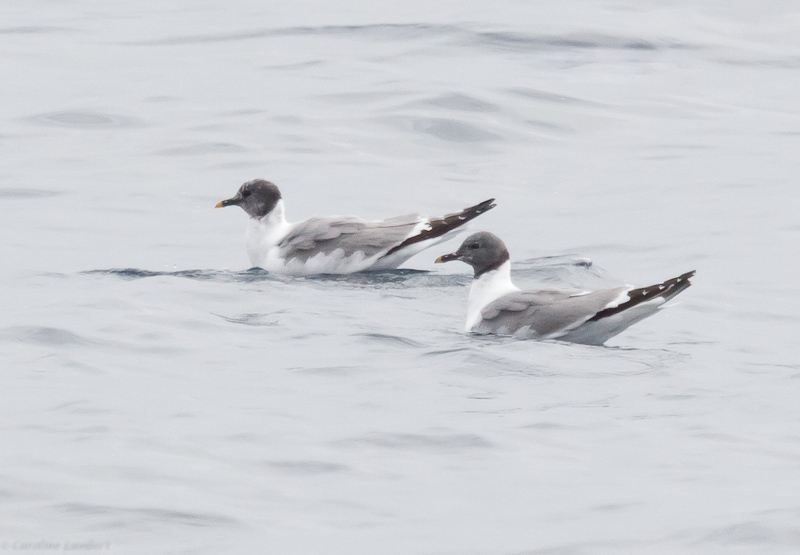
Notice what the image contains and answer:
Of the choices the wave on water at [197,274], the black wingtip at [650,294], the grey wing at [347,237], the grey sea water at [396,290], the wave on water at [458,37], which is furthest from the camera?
the wave on water at [458,37]

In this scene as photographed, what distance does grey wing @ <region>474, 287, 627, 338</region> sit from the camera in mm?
9578

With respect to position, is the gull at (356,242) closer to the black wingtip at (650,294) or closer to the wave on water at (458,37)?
the black wingtip at (650,294)

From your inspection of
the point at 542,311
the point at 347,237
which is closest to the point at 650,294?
the point at 542,311

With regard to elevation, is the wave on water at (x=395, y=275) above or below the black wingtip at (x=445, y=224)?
below

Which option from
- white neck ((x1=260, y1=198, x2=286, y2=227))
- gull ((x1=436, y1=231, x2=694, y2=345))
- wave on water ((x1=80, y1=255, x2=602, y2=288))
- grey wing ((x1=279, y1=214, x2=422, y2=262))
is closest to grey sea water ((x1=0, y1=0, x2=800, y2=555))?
wave on water ((x1=80, y1=255, x2=602, y2=288))

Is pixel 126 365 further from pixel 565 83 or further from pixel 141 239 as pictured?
pixel 565 83

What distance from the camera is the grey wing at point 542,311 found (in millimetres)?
9578

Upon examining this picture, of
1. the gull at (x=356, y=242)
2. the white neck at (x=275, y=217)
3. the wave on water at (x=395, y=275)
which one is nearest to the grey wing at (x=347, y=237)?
the gull at (x=356, y=242)

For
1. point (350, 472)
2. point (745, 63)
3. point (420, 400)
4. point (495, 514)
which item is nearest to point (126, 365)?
point (420, 400)

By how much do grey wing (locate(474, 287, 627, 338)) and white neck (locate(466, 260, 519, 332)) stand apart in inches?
6.5

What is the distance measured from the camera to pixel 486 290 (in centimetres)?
1043

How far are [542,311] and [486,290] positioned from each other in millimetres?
809

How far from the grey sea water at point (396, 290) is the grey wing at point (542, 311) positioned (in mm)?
268

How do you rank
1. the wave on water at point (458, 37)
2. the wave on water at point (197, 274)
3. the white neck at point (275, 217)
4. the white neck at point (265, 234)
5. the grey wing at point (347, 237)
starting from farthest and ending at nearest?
the wave on water at point (458, 37), the white neck at point (275, 217), the white neck at point (265, 234), the grey wing at point (347, 237), the wave on water at point (197, 274)
